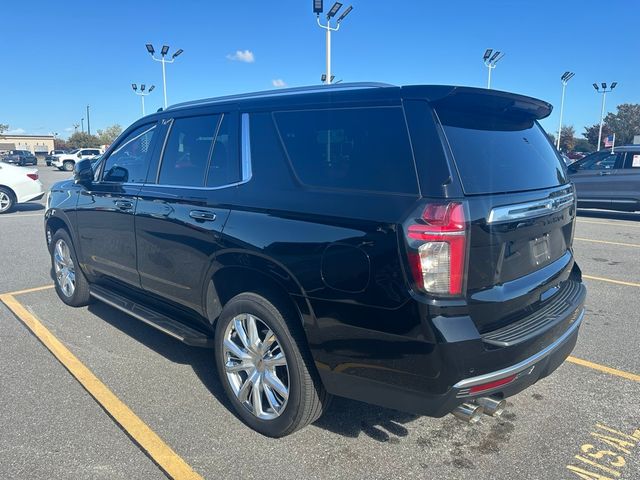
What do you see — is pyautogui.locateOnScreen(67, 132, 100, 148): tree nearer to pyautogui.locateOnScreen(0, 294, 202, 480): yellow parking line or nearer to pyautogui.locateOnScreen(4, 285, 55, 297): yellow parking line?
pyautogui.locateOnScreen(4, 285, 55, 297): yellow parking line

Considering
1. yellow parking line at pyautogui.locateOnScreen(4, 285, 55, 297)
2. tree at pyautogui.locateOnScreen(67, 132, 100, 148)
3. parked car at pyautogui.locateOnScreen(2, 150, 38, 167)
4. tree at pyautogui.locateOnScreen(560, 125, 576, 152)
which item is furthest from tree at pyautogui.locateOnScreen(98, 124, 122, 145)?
yellow parking line at pyautogui.locateOnScreen(4, 285, 55, 297)

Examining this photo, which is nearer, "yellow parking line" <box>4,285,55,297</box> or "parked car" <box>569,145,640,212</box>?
"yellow parking line" <box>4,285,55,297</box>

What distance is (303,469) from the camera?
8.76ft

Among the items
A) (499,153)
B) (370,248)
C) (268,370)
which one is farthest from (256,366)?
(499,153)

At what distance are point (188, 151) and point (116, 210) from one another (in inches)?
39.0

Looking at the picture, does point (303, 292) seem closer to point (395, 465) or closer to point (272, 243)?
point (272, 243)

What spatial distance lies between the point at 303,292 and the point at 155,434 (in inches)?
51.8

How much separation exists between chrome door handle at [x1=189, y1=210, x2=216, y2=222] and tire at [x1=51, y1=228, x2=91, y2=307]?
232 cm

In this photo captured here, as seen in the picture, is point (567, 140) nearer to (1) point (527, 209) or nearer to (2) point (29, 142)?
(1) point (527, 209)

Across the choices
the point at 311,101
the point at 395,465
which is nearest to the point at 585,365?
the point at 395,465

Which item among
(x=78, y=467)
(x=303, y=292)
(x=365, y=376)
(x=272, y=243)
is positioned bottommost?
(x=78, y=467)

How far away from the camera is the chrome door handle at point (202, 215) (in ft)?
10.5

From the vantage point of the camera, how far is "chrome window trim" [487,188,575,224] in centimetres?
244

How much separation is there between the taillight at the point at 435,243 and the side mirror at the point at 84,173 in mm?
3668
